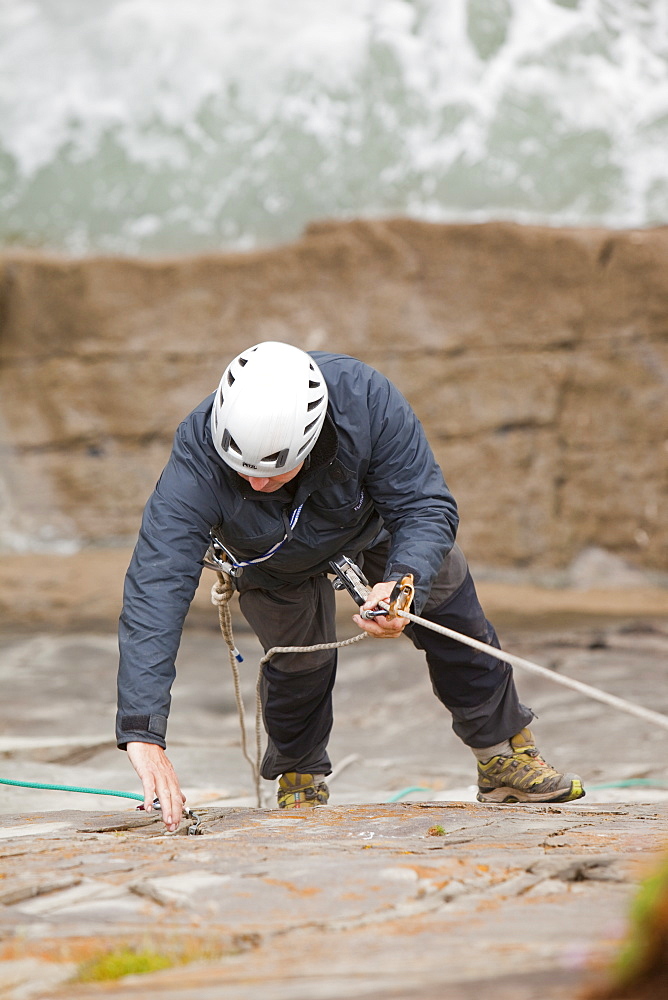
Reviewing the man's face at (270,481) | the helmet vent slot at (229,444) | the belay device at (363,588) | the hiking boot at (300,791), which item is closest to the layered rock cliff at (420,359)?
the hiking boot at (300,791)

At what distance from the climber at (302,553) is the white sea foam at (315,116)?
7883 millimetres

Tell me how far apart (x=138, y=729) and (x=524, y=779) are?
167 centimetres

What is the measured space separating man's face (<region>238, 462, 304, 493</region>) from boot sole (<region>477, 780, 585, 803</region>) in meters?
1.58

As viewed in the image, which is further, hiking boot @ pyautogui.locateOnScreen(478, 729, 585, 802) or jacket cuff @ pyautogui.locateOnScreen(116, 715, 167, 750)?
hiking boot @ pyautogui.locateOnScreen(478, 729, 585, 802)

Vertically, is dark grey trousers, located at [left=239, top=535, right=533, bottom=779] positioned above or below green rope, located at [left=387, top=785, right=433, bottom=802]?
above

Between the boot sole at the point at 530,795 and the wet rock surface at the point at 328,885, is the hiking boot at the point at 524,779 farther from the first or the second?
the wet rock surface at the point at 328,885

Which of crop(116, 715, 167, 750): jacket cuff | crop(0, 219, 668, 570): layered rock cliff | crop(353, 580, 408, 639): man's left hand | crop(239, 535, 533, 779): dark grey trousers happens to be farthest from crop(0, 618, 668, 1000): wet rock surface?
crop(0, 219, 668, 570): layered rock cliff

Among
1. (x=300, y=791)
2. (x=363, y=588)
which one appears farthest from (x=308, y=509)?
(x=300, y=791)

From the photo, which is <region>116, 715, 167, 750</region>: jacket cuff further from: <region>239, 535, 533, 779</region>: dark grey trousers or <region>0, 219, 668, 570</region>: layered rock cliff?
<region>0, 219, 668, 570</region>: layered rock cliff

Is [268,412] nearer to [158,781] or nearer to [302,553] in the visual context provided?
[302,553]

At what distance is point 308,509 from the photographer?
3479 millimetres

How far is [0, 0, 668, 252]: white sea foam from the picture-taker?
10.8 m

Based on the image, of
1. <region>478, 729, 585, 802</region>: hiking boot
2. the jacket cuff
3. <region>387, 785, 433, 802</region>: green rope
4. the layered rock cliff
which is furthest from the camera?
the layered rock cliff

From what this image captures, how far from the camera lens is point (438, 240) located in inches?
406
